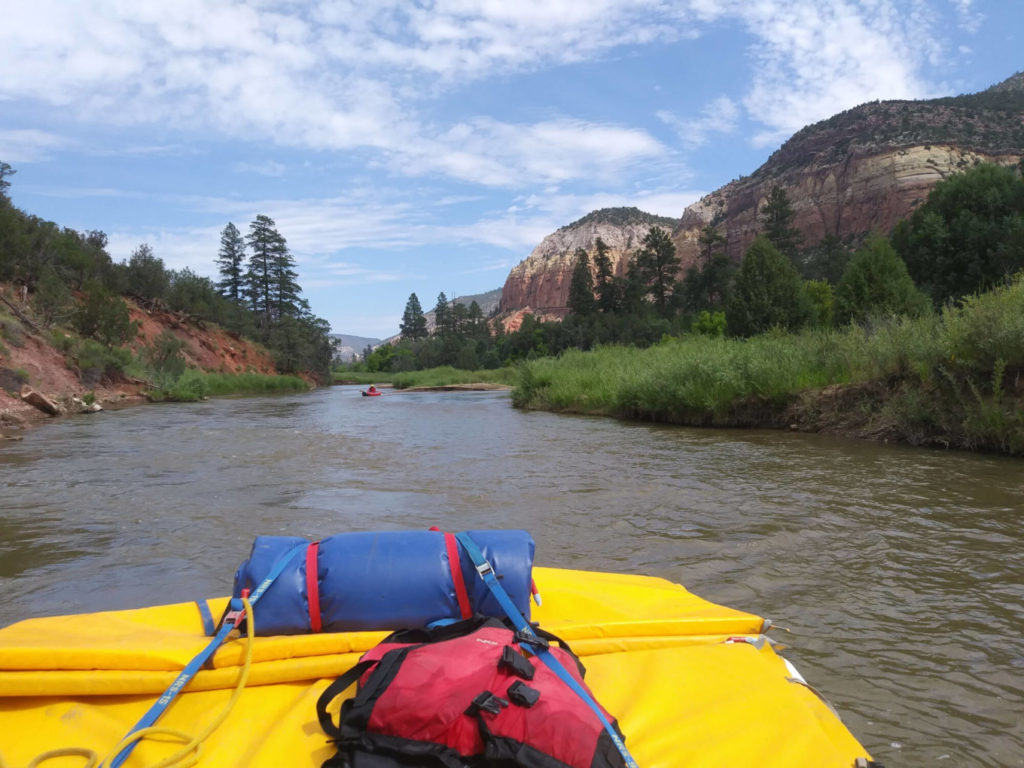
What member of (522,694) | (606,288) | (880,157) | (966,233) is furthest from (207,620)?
(880,157)

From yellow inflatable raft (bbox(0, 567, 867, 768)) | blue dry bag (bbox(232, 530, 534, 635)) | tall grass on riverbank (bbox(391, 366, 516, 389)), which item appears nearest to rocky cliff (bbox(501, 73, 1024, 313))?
tall grass on riverbank (bbox(391, 366, 516, 389))

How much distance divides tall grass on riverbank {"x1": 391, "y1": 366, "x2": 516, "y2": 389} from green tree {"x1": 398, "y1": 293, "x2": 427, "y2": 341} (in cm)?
5220

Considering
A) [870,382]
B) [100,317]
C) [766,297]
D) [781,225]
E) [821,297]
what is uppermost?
[781,225]

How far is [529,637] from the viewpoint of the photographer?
2.10 m

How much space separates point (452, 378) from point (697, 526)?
145 ft

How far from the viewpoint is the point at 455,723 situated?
1693 mm

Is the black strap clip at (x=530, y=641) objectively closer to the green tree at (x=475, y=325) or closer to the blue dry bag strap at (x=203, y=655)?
the blue dry bag strap at (x=203, y=655)

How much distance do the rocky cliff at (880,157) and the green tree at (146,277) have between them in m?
59.7

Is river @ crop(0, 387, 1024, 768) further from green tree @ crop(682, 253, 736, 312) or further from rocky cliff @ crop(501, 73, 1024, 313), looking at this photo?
green tree @ crop(682, 253, 736, 312)

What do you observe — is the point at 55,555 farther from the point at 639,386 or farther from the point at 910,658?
the point at 639,386

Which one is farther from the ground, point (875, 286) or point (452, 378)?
point (875, 286)

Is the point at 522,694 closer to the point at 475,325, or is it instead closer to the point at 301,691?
the point at 301,691

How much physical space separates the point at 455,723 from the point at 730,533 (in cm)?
→ 403

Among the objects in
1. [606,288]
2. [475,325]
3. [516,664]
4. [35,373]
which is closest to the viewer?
[516,664]
